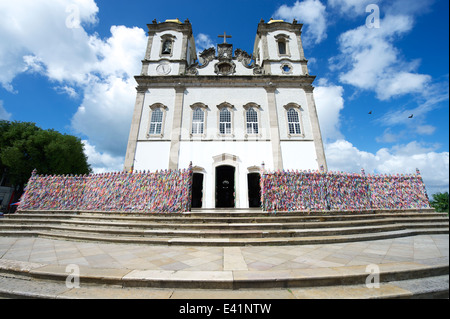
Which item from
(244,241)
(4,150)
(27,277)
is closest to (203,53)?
(244,241)

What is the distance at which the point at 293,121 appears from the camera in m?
14.0

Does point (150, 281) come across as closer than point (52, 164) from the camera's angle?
Yes

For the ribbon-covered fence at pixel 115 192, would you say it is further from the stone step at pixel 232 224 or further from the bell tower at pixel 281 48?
the bell tower at pixel 281 48

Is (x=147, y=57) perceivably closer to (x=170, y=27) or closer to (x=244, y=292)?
(x=170, y=27)

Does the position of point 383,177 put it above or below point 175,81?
below

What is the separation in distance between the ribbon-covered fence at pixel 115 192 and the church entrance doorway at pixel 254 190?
19.2 feet

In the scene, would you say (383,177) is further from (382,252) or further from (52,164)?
(52,164)

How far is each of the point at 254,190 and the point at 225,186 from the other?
220 cm

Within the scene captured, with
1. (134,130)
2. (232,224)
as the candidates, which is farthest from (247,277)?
(134,130)

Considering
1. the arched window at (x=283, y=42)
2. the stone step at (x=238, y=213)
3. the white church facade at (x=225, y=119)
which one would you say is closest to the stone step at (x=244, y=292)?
the stone step at (x=238, y=213)

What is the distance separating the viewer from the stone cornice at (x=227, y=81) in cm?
1472

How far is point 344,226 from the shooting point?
6660mm
